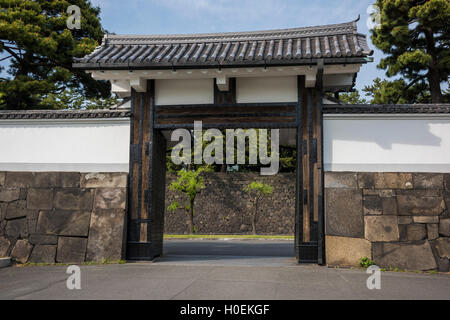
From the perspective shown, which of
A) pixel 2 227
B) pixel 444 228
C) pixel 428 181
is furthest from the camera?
pixel 2 227

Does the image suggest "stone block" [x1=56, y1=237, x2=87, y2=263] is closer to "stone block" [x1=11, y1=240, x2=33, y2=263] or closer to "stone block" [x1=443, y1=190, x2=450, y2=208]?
"stone block" [x1=11, y1=240, x2=33, y2=263]

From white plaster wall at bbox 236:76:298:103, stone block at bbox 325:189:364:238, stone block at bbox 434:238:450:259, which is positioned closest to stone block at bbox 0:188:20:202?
white plaster wall at bbox 236:76:298:103

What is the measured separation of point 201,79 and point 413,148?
179 inches

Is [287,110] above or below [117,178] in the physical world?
above

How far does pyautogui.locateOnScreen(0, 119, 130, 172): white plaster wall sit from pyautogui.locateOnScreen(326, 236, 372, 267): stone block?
4.50 m

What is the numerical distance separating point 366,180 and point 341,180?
0.47 meters

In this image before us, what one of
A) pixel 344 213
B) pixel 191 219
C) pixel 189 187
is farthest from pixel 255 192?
pixel 344 213

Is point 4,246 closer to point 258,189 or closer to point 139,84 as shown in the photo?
point 139,84

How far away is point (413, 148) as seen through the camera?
24.2 feet

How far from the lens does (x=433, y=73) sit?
17.3 m

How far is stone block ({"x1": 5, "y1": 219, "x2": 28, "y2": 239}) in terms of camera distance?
7879 mm
